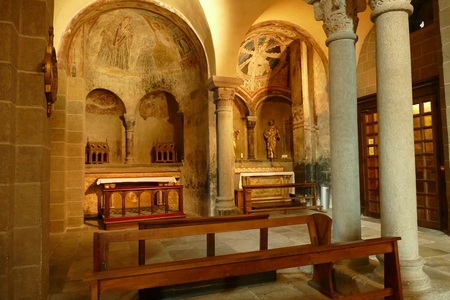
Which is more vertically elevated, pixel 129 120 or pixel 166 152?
pixel 129 120

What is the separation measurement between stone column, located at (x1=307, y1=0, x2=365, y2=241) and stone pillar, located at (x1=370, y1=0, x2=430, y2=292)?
1.62 ft

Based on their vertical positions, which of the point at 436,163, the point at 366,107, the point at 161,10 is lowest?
the point at 436,163

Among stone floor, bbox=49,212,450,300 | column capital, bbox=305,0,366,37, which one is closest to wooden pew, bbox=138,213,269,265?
stone floor, bbox=49,212,450,300

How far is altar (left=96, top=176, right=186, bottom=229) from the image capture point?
7035mm

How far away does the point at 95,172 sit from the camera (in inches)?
342

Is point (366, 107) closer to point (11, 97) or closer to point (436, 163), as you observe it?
point (436, 163)

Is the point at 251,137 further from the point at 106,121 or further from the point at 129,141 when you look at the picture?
the point at 106,121

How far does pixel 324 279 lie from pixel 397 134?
163cm

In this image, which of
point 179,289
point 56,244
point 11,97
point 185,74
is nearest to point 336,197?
point 179,289

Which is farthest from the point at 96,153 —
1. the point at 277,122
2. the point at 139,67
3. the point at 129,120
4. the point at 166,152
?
the point at 277,122

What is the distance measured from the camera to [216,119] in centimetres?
788

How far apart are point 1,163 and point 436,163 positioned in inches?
269

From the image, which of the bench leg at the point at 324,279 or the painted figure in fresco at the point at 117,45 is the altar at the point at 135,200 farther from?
the bench leg at the point at 324,279

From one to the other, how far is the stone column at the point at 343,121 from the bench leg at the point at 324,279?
0.44 m
